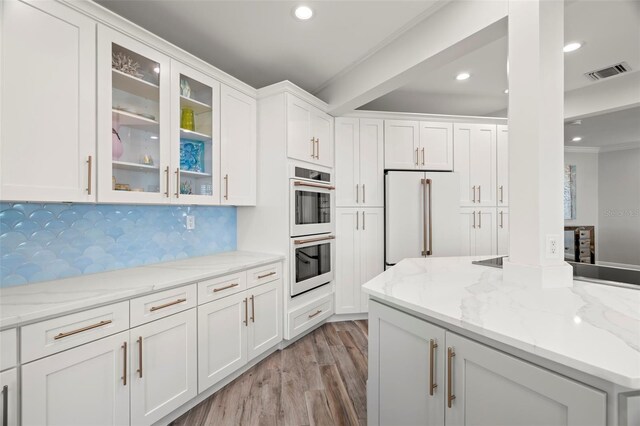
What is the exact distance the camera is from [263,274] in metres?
2.36

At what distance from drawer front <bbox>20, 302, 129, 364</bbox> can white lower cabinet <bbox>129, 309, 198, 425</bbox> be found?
0.41 feet

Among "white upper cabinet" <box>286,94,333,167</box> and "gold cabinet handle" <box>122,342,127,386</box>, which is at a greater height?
"white upper cabinet" <box>286,94,333,167</box>

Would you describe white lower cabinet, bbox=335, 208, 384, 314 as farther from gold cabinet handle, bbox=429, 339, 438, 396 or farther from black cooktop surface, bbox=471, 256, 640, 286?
gold cabinet handle, bbox=429, 339, 438, 396

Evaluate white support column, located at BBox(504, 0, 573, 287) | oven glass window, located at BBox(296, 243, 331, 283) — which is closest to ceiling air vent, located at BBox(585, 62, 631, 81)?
white support column, located at BBox(504, 0, 573, 287)

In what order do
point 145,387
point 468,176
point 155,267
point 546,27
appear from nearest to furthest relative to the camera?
point 546,27 < point 145,387 < point 155,267 < point 468,176

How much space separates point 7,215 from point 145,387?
1.16 metres

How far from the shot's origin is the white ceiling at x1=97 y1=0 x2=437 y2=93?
194cm

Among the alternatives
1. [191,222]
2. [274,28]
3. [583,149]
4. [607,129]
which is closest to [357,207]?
[191,222]

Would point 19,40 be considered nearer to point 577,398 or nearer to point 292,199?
point 292,199

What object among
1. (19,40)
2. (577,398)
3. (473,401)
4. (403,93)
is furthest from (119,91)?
(403,93)

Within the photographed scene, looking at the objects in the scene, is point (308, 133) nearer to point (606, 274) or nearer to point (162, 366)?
point (162, 366)

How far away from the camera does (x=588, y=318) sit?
37.5 inches

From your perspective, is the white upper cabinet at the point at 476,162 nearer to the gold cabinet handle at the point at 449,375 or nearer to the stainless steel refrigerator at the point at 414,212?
the stainless steel refrigerator at the point at 414,212

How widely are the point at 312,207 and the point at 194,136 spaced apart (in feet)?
3.93
